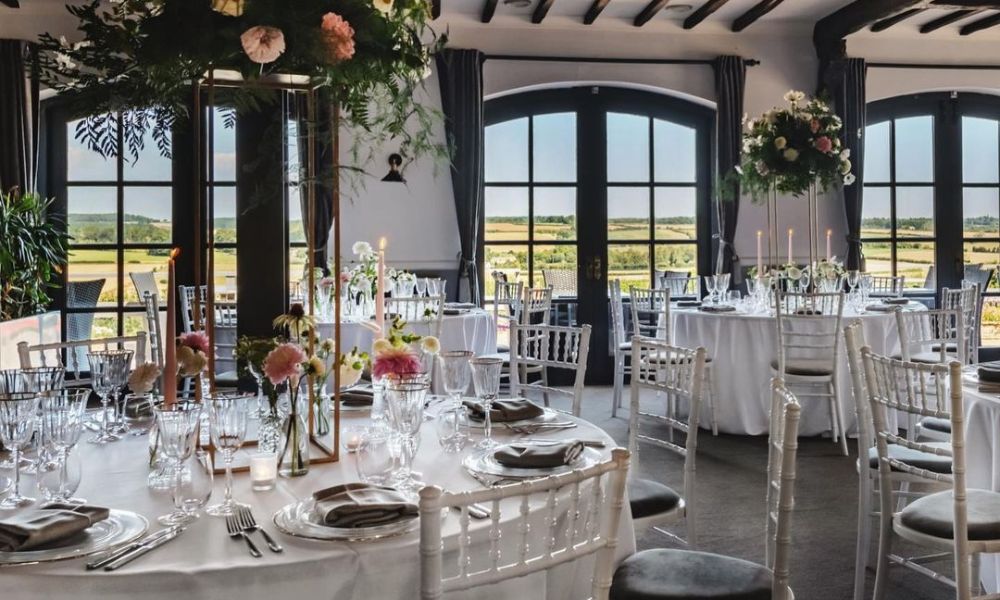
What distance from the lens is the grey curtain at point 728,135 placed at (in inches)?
325

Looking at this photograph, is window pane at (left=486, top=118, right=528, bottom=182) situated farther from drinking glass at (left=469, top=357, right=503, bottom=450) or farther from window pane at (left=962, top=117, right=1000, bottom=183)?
drinking glass at (left=469, top=357, right=503, bottom=450)

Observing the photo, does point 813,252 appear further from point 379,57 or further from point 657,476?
point 379,57

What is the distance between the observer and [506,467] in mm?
2023

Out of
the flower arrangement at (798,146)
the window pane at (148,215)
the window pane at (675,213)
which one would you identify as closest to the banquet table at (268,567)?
the flower arrangement at (798,146)

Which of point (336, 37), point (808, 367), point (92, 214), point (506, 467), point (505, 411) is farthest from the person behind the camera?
point (92, 214)

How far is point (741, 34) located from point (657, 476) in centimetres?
531

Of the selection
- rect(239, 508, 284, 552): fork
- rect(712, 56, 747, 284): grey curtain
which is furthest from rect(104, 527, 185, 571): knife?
rect(712, 56, 747, 284): grey curtain

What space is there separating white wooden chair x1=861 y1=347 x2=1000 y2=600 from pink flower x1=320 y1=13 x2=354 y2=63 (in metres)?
1.71

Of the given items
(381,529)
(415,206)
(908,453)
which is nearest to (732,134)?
(415,206)

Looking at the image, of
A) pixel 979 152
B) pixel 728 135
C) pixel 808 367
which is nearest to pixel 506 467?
pixel 808 367

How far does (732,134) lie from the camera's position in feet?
27.2

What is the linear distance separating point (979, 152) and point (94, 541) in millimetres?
9620

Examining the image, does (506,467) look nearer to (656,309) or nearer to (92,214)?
(656,309)

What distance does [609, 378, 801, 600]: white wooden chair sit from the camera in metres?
1.94
